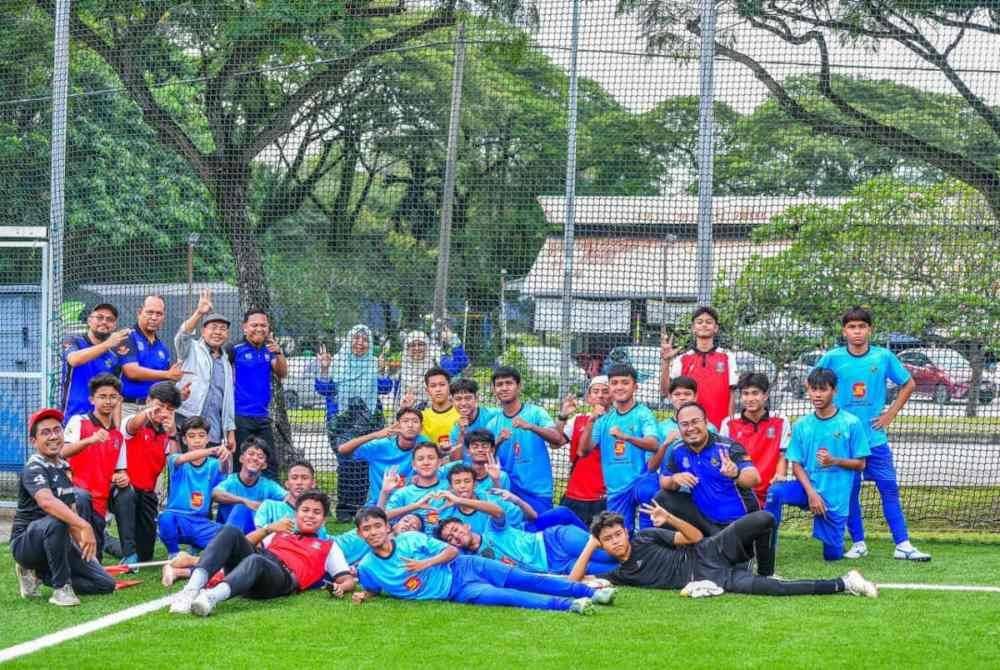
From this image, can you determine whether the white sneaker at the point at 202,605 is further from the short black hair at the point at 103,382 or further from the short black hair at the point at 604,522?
the short black hair at the point at 604,522

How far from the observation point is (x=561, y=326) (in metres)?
9.92

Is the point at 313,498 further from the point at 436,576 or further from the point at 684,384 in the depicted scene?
the point at 684,384

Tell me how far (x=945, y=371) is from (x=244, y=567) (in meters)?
5.85

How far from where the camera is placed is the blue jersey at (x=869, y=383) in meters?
8.34

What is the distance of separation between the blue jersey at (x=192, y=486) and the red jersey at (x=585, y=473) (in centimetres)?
233

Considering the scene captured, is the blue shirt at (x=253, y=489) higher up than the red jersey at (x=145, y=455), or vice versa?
the red jersey at (x=145, y=455)

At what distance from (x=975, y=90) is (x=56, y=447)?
6890 mm

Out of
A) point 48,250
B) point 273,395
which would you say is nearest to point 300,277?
point 273,395

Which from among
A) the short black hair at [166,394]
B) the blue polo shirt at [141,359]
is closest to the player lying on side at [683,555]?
the short black hair at [166,394]

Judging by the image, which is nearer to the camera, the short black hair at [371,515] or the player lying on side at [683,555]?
the short black hair at [371,515]

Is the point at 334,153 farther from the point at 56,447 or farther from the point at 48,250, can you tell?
the point at 56,447

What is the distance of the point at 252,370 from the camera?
903 cm

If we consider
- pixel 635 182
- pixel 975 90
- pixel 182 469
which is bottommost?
pixel 182 469

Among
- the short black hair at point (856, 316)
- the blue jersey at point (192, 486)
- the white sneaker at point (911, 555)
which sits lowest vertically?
the white sneaker at point (911, 555)
